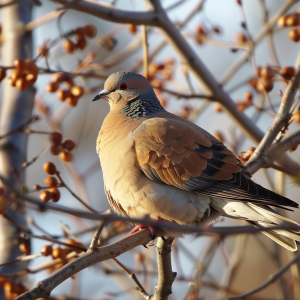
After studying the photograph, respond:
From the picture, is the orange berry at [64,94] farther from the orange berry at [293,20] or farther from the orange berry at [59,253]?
the orange berry at [293,20]

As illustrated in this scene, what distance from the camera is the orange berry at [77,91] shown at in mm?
3445

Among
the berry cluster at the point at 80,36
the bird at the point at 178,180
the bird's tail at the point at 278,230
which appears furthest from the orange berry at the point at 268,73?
the berry cluster at the point at 80,36

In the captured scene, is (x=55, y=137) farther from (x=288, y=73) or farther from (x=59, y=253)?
(x=288, y=73)

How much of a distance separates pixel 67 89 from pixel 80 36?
463 mm

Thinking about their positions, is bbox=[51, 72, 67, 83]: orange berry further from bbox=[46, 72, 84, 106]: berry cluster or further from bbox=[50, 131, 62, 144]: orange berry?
bbox=[50, 131, 62, 144]: orange berry

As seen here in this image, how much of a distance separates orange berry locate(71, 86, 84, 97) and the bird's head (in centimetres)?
38

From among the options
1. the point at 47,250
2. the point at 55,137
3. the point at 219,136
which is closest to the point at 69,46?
the point at 55,137

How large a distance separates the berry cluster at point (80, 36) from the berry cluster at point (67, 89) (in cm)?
31

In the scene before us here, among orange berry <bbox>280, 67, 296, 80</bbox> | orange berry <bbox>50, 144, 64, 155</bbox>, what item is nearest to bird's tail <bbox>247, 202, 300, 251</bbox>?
orange berry <bbox>280, 67, 296, 80</bbox>

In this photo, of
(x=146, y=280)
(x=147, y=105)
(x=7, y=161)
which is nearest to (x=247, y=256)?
(x=146, y=280)

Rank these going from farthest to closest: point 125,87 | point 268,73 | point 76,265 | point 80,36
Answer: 1. point 125,87
2. point 80,36
3. point 268,73
4. point 76,265

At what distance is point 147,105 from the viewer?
3.69 m

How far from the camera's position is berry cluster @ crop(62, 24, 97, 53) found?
11.8 ft

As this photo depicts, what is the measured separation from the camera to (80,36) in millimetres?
3611
